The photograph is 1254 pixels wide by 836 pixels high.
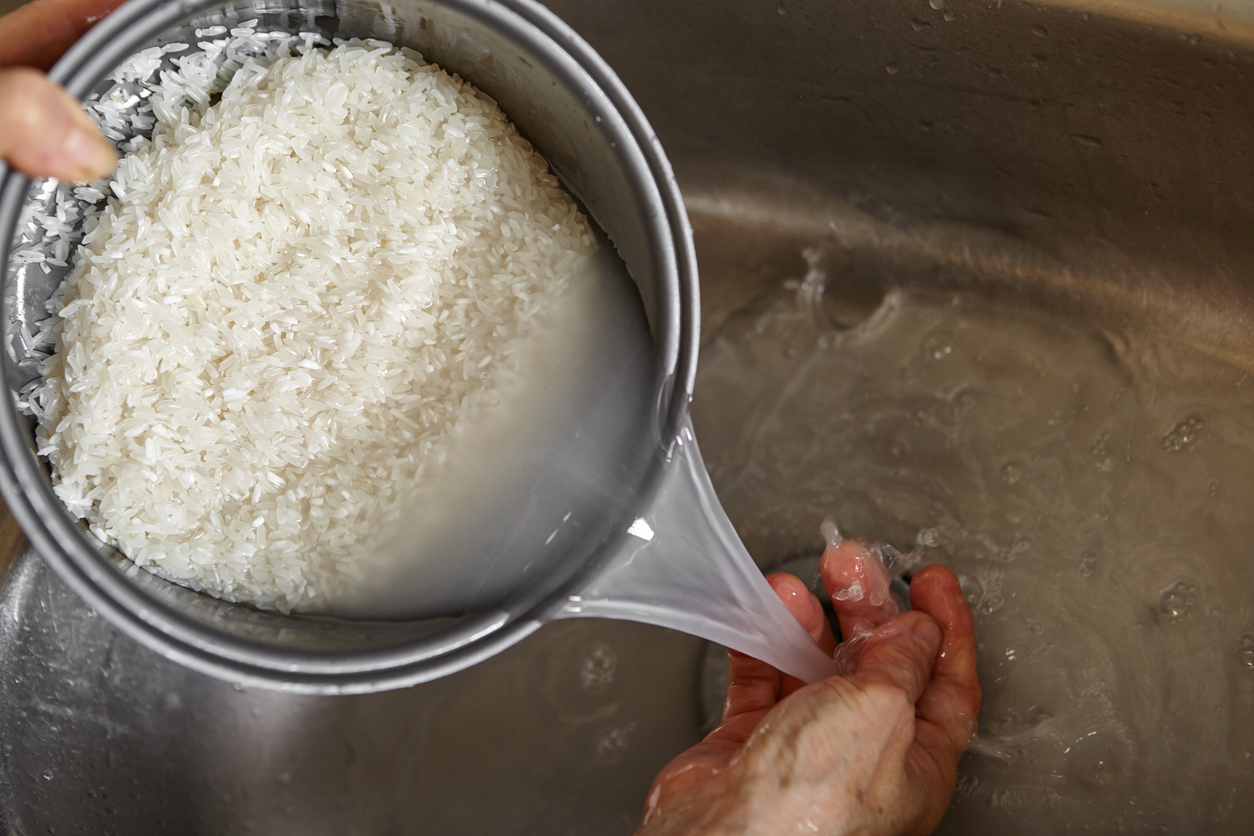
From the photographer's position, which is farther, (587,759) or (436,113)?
(587,759)

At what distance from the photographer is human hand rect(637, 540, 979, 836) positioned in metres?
0.60

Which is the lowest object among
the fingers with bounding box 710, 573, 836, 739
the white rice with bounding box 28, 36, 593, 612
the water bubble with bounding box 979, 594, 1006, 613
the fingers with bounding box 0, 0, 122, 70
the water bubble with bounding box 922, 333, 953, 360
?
the water bubble with bounding box 979, 594, 1006, 613

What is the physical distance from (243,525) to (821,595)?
0.57 metres

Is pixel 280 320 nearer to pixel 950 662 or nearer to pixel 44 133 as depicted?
pixel 44 133

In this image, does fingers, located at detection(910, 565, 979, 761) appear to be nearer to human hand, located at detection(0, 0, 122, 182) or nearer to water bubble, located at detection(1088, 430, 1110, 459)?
water bubble, located at detection(1088, 430, 1110, 459)

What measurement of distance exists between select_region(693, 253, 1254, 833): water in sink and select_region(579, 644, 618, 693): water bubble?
0.65ft

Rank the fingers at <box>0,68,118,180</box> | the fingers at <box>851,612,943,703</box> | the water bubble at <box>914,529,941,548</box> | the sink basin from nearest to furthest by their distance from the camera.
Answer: the fingers at <box>0,68,118,180</box> < the fingers at <box>851,612,943,703</box> < the sink basin < the water bubble at <box>914,529,941,548</box>

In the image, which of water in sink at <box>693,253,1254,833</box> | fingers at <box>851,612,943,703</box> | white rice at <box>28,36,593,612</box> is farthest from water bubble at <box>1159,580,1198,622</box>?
white rice at <box>28,36,593,612</box>

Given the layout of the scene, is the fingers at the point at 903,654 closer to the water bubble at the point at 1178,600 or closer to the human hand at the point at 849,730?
the human hand at the point at 849,730

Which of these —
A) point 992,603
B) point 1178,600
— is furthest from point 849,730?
point 1178,600

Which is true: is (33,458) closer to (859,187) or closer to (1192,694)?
(859,187)

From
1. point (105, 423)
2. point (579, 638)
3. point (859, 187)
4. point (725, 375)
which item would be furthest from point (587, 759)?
point (859, 187)

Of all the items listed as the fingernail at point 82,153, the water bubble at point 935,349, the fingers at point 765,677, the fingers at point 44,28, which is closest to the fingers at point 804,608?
the fingers at point 765,677

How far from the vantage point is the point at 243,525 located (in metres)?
0.62
